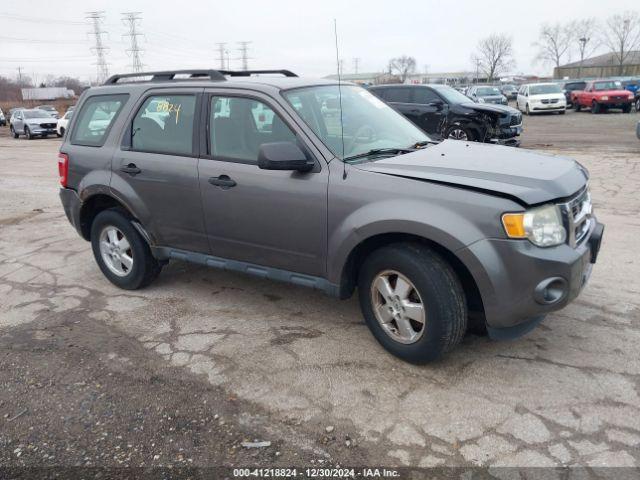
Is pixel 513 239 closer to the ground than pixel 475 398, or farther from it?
farther from it

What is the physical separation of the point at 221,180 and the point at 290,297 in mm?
1273

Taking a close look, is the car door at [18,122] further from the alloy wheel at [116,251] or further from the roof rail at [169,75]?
the alloy wheel at [116,251]

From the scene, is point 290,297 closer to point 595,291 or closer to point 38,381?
point 38,381

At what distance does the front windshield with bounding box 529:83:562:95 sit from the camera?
28516 mm

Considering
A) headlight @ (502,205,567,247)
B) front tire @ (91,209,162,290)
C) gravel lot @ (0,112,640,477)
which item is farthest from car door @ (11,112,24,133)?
headlight @ (502,205,567,247)

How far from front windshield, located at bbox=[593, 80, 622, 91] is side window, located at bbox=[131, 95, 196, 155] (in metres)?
29.6

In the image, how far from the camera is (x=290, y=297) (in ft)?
15.7

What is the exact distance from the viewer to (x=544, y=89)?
28797mm

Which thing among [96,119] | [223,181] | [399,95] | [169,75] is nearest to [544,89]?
[399,95]

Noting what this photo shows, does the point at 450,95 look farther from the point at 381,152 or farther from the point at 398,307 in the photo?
the point at 398,307

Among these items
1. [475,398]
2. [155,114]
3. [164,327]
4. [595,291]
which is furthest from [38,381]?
[595,291]

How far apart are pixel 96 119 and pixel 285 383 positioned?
3.20m

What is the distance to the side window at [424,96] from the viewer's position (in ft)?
44.7

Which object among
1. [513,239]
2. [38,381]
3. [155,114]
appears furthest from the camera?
[155,114]
